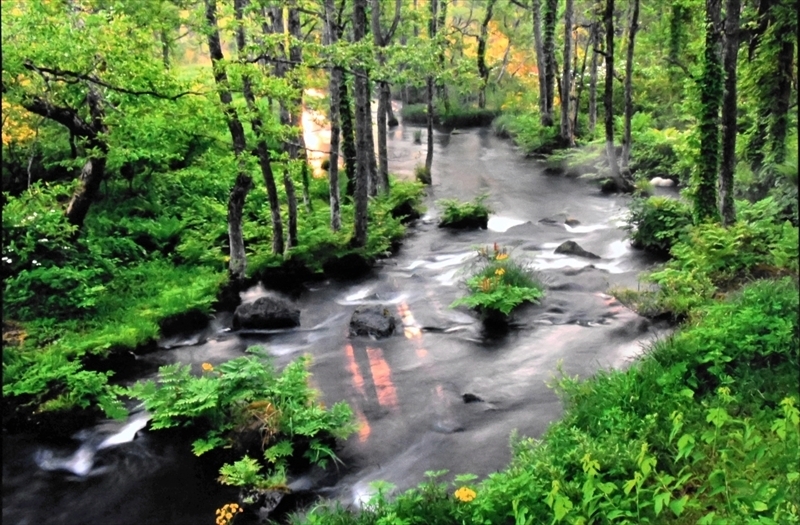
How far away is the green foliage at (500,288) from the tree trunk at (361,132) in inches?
136

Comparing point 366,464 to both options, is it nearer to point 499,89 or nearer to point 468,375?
point 468,375

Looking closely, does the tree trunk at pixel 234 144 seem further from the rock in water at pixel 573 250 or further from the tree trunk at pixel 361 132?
the rock in water at pixel 573 250

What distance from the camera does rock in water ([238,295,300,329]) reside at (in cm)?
1188

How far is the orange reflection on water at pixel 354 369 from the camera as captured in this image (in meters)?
9.32

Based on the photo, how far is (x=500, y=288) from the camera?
11.5 metres

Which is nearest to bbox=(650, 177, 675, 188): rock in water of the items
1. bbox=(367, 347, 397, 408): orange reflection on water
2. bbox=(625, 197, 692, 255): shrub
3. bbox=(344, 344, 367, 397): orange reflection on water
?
bbox=(625, 197, 692, 255): shrub

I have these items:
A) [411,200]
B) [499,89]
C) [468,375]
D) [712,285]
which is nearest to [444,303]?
[468,375]

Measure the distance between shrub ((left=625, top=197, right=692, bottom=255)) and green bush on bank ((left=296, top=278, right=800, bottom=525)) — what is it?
713 cm

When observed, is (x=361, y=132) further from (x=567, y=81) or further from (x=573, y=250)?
(x=567, y=81)

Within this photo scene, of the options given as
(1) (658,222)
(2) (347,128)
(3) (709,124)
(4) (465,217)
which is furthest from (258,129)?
(1) (658,222)

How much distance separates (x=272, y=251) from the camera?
48.0 feet

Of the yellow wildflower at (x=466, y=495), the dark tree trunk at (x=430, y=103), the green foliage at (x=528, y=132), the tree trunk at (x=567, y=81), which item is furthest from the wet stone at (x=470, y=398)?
the green foliage at (x=528, y=132)

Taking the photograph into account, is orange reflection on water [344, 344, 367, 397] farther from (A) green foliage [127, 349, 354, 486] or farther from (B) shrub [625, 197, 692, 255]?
(B) shrub [625, 197, 692, 255]

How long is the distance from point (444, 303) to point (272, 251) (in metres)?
4.70
